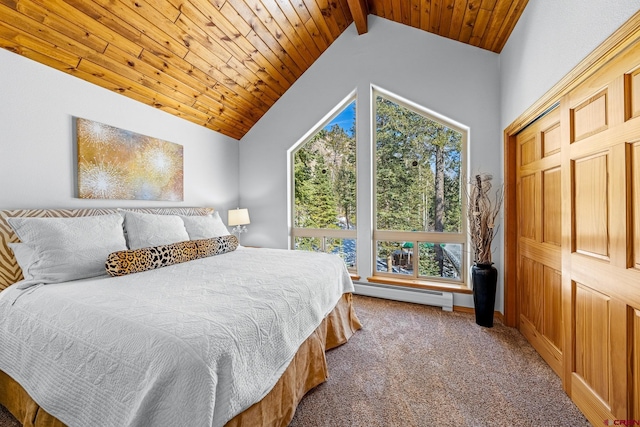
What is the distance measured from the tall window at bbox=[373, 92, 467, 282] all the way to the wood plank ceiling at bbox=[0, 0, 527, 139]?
980 mm

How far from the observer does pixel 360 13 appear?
317 cm

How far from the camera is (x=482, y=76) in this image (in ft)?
9.93

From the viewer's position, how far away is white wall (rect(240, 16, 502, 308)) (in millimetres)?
3029

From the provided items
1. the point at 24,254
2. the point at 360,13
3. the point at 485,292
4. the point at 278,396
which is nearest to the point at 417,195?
the point at 485,292

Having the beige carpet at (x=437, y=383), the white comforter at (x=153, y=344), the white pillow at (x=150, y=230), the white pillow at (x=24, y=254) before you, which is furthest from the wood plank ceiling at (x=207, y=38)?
the beige carpet at (x=437, y=383)

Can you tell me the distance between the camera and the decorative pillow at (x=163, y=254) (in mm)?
1853

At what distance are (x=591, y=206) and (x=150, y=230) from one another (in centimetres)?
307

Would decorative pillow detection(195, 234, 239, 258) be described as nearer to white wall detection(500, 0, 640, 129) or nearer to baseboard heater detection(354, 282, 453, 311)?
baseboard heater detection(354, 282, 453, 311)

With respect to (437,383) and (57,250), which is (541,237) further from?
(57,250)

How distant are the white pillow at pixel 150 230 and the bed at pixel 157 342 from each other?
245 mm

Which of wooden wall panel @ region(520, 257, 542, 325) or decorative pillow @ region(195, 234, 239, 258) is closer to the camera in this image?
wooden wall panel @ region(520, 257, 542, 325)

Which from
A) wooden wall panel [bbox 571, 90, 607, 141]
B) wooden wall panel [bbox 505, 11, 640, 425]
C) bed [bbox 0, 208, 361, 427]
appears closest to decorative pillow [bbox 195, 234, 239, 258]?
bed [bbox 0, 208, 361, 427]

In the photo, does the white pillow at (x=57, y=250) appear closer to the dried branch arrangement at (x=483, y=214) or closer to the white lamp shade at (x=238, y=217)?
the white lamp shade at (x=238, y=217)

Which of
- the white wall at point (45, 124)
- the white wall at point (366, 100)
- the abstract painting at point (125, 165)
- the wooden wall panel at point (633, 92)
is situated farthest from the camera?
the white wall at point (366, 100)
